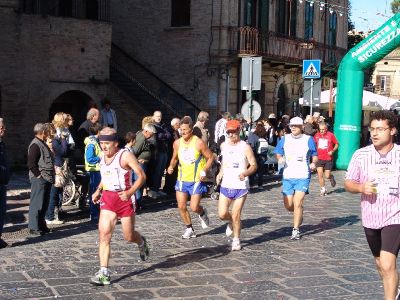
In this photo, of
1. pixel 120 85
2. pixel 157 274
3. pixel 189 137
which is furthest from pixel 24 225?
pixel 120 85

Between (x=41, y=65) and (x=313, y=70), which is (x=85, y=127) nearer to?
(x=41, y=65)

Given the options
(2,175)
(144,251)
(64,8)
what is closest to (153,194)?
(2,175)

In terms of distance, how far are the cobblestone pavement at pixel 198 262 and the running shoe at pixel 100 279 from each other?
0.12m

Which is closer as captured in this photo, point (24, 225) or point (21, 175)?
point (24, 225)

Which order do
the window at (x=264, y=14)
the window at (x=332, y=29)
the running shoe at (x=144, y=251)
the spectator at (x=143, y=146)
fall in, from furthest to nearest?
the window at (x=332, y=29) → the window at (x=264, y=14) → the spectator at (x=143, y=146) → the running shoe at (x=144, y=251)

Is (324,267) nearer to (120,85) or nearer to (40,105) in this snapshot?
(40,105)

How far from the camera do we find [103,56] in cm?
2225

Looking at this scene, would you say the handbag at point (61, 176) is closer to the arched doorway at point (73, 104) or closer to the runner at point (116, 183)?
the runner at point (116, 183)

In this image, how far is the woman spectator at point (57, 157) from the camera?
38.7ft

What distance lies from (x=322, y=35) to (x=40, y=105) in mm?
18411

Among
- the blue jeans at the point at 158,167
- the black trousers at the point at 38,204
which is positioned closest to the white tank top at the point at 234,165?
the black trousers at the point at 38,204

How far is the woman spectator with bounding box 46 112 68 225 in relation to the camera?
11.8 meters

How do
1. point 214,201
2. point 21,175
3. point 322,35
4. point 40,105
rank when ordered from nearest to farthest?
point 214,201, point 21,175, point 40,105, point 322,35

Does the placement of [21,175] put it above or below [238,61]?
below
